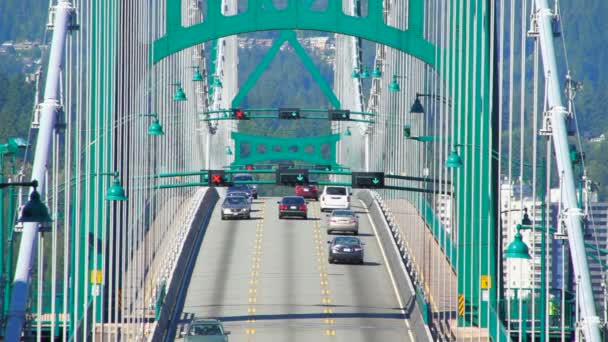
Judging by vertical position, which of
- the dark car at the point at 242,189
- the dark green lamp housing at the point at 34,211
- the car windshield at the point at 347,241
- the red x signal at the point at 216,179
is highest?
the red x signal at the point at 216,179

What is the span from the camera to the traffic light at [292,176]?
75.7m

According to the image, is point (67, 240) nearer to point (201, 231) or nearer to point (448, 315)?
point (448, 315)

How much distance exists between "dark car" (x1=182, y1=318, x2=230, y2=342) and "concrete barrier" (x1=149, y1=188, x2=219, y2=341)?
4.11 feet

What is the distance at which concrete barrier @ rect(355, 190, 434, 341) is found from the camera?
193ft

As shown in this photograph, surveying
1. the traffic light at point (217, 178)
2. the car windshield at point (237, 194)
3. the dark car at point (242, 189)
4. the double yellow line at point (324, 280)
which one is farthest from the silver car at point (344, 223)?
the dark car at point (242, 189)

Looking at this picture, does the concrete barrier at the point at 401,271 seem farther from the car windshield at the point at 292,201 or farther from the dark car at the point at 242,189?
the dark car at the point at 242,189

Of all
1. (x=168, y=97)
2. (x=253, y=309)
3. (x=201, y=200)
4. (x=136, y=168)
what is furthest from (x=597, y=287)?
(x=136, y=168)

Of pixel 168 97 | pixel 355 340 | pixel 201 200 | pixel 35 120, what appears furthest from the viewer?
pixel 201 200

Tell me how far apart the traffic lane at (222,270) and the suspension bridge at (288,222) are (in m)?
0.17

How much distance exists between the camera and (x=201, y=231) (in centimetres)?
8962

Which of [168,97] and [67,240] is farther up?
[168,97]

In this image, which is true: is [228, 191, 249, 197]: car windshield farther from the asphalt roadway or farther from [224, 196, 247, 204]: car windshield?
the asphalt roadway

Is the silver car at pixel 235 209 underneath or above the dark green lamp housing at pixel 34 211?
underneath

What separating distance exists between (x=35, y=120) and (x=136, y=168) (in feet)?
57.7
